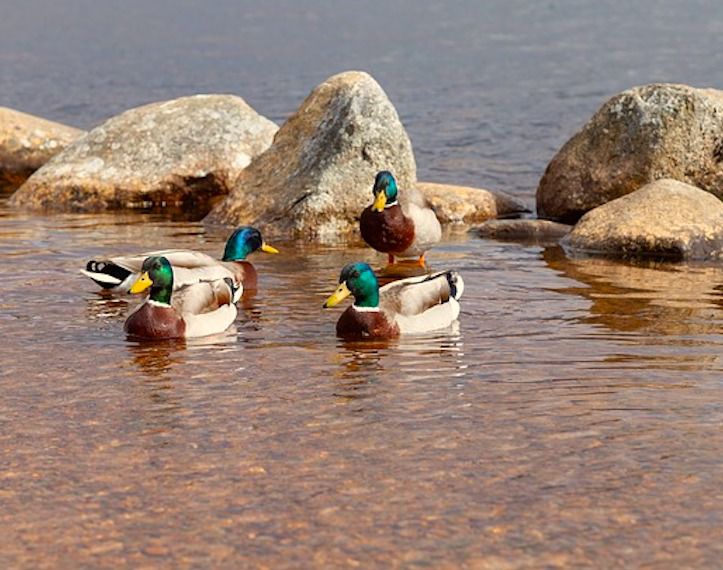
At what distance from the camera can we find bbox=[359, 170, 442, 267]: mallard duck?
1255cm

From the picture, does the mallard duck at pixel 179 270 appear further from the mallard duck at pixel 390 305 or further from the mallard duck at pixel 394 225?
the mallard duck at pixel 394 225

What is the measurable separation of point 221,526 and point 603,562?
1.43m

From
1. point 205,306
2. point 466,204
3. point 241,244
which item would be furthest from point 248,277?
point 466,204

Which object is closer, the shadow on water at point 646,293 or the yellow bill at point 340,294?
the yellow bill at point 340,294

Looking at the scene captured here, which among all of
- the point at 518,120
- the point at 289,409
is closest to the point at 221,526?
the point at 289,409

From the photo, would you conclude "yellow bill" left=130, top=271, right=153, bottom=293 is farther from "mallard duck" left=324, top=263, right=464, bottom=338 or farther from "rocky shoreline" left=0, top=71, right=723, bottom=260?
"rocky shoreline" left=0, top=71, right=723, bottom=260

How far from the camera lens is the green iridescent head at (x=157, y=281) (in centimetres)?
930

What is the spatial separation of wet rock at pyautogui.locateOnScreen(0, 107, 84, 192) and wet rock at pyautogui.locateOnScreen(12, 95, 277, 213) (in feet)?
6.59

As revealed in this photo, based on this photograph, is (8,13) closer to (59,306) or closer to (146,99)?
(146,99)

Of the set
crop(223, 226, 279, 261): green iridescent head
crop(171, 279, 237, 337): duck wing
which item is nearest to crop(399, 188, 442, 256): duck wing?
crop(223, 226, 279, 261): green iridescent head

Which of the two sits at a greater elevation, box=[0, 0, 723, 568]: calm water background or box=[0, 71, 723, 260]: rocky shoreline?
box=[0, 71, 723, 260]: rocky shoreline

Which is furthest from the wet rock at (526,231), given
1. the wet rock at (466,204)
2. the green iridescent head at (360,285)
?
the green iridescent head at (360,285)

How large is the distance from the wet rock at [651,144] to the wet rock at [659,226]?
1652 millimetres

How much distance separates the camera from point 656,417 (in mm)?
7086
